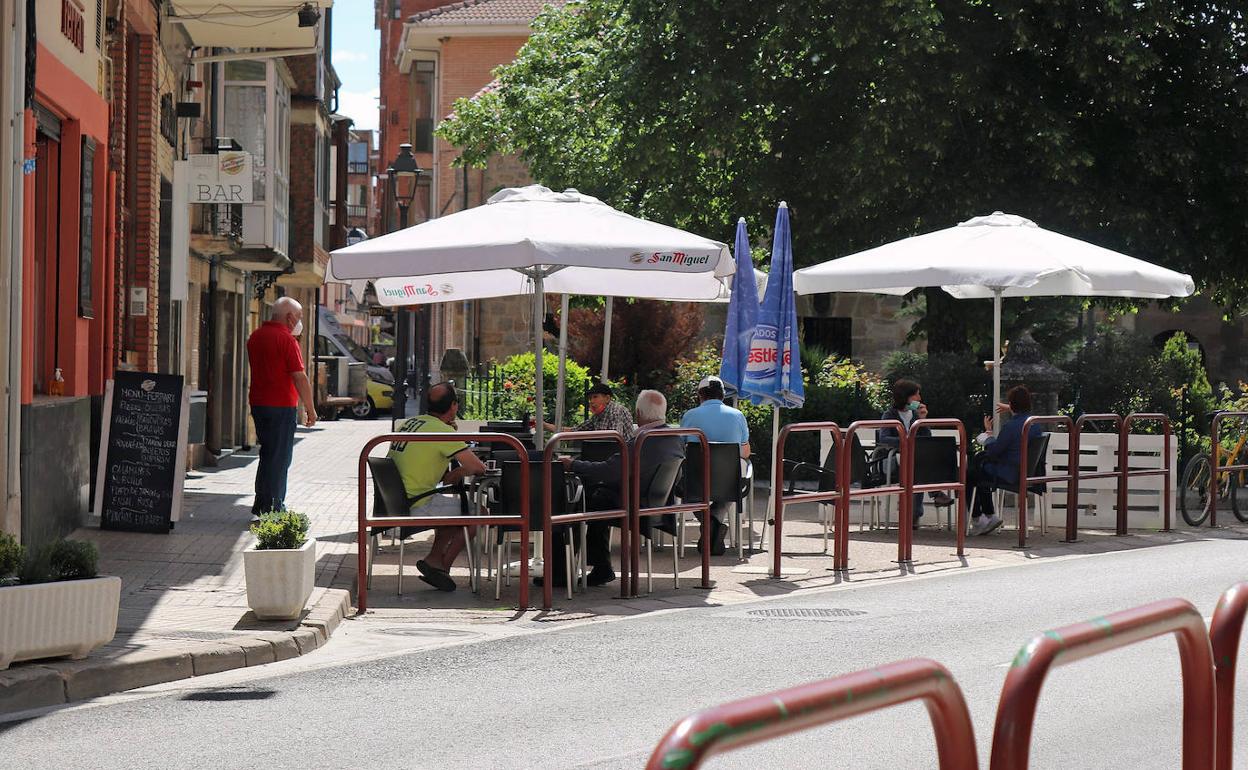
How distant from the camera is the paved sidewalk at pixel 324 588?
7797 millimetres

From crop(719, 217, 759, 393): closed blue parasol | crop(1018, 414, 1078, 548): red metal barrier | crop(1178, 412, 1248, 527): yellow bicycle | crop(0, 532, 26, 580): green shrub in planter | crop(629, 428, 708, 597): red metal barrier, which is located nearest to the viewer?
crop(0, 532, 26, 580): green shrub in planter

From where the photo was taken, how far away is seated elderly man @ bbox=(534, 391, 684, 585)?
10.7 m

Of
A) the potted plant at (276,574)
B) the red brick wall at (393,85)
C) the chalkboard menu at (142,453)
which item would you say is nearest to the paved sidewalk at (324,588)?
the potted plant at (276,574)

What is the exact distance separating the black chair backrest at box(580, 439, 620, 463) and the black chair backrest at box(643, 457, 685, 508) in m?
0.38

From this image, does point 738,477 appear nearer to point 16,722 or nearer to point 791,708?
point 16,722

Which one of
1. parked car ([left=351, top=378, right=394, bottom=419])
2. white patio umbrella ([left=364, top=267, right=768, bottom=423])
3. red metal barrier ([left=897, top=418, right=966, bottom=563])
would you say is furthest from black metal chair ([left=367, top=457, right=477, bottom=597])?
parked car ([left=351, top=378, right=394, bottom=419])

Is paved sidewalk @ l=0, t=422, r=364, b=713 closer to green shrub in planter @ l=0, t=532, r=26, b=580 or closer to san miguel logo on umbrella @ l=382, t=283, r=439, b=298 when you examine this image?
green shrub in planter @ l=0, t=532, r=26, b=580

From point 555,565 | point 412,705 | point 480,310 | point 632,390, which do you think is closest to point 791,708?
point 412,705

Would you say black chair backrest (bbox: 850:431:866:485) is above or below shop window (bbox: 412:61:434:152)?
below

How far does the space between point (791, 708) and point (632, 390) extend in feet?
75.7

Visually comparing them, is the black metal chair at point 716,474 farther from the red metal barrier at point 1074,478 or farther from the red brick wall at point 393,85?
the red brick wall at point 393,85

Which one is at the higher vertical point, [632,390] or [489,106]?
[489,106]

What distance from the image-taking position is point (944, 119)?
21594 millimetres

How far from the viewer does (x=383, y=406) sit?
46094 millimetres
